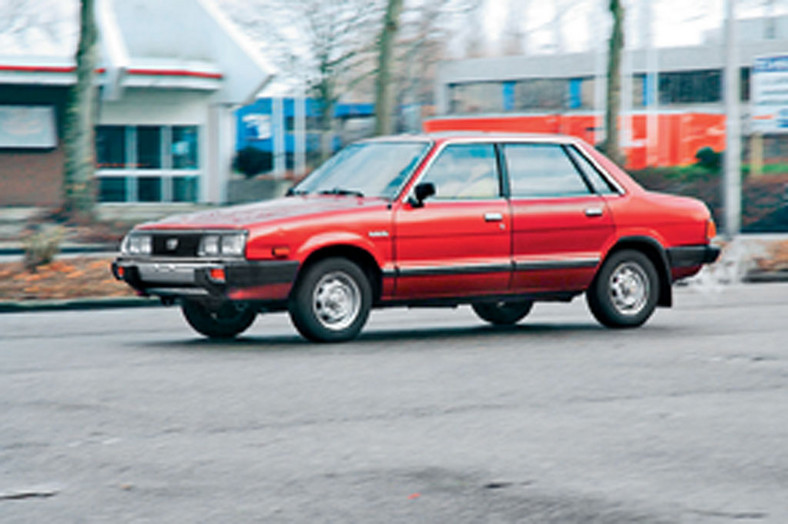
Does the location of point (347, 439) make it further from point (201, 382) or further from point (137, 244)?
point (137, 244)

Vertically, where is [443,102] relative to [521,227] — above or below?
above

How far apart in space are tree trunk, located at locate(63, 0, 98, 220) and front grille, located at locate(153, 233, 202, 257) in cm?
1313

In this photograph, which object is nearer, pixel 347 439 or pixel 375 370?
pixel 347 439

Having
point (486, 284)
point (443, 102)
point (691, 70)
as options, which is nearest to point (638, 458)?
point (486, 284)

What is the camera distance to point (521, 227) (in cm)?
1066

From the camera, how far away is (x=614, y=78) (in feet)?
94.5

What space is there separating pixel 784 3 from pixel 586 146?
17140mm

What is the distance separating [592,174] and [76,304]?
6210 mm

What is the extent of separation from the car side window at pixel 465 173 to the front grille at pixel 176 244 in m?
1.89

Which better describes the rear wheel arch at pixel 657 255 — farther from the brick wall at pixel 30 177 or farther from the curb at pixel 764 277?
the brick wall at pixel 30 177

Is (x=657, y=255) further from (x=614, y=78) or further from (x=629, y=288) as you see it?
(x=614, y=78)

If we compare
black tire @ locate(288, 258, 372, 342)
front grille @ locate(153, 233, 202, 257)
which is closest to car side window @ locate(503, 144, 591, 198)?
black tire @ locate(288, 258, 372, 342)

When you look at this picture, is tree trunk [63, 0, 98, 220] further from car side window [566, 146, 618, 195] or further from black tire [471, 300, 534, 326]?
car side window [566, 146, 618, 195]

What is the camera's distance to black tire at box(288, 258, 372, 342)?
9.80 m
